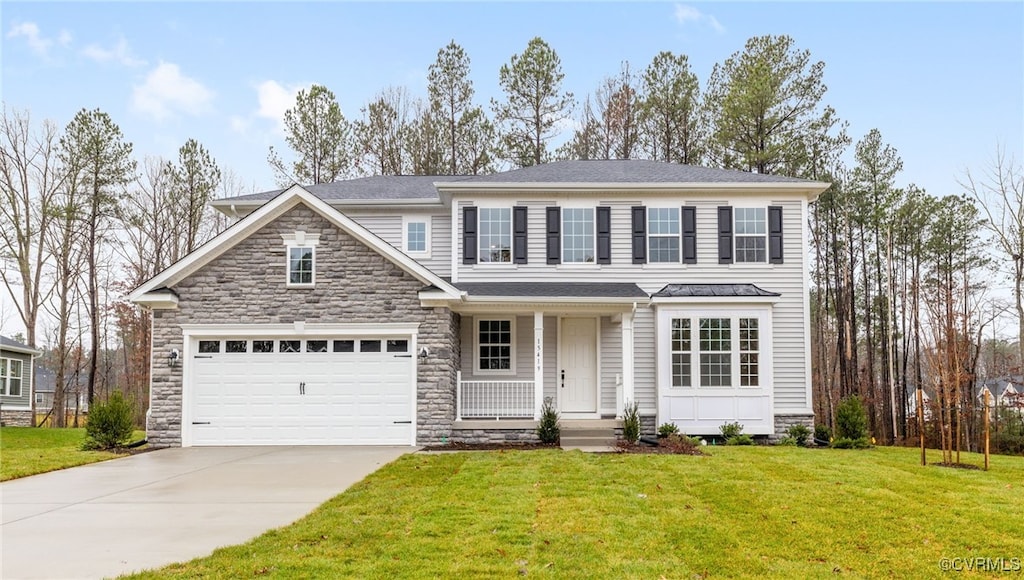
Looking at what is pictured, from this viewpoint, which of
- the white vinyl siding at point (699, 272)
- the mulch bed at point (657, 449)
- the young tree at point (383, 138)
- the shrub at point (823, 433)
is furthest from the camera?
the young tree at point (383, 138)

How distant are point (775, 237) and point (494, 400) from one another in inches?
294

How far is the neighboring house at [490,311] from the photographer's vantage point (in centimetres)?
1469

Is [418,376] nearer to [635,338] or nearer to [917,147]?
[635,338]

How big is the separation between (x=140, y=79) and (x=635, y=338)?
54.1ft

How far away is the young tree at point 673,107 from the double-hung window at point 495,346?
44.1ft

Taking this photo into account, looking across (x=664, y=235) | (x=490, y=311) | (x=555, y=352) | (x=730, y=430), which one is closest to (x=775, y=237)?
(x=664, y=235)

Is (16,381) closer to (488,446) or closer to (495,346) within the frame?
(495,346)

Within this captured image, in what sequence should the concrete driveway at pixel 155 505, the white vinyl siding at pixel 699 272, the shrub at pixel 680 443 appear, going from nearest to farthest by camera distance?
the concrete driveway at pixel 155 505 < the shrub at pixel 680 443 < the white vinyl siding at pixel 699 272

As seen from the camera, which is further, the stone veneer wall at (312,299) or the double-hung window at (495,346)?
the double-hung window at (495,346)

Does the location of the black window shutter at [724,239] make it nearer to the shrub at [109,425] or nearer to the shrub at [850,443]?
the shrub at [850,443]

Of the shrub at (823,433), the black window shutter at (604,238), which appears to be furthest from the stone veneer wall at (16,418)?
the shrub at (823,433)

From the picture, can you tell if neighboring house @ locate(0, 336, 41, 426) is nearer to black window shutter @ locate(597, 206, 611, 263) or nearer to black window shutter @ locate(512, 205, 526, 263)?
black window shutter @ locate(512, 205, 526, 263)

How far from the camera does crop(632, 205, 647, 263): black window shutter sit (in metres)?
17.2

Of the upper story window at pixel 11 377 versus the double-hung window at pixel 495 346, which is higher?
the double-hung window at pixel 495 346
